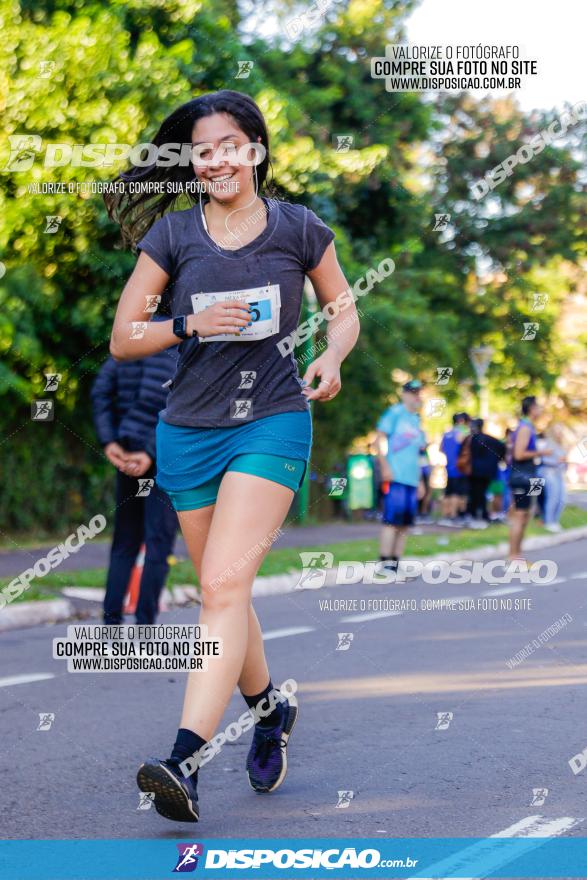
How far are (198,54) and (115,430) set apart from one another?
411 inches

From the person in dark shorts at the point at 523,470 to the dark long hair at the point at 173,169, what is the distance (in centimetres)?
906

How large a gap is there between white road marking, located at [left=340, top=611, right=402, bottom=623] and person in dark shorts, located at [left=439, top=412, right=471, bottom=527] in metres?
12.3

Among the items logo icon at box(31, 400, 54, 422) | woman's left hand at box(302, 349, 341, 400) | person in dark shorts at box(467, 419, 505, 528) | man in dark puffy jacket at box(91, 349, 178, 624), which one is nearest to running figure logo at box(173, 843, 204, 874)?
woman's left hand at box(302, 349, 341, 400)

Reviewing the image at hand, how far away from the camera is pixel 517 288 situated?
29.8m

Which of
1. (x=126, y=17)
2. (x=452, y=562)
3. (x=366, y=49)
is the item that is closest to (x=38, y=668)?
(x=452, y=562)

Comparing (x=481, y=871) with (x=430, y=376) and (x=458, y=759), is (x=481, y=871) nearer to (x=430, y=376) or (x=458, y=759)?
(x=458, y=759)

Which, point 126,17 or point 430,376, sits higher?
point 126,17

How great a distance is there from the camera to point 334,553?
16.5 meters

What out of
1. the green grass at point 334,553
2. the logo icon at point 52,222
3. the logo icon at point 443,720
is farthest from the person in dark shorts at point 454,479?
the logo icon at point 443,720

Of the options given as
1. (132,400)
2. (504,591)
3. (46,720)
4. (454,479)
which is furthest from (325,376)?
(454,479)

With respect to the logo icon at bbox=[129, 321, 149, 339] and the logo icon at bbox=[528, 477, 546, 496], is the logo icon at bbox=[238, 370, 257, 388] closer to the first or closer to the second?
the logo icon at bbox=[129, 321, 149, 339]

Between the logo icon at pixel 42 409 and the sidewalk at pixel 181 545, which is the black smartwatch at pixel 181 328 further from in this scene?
the logo icon at pixel 42 409

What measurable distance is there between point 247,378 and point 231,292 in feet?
0.80

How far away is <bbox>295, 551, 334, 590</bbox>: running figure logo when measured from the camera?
1378 cm
